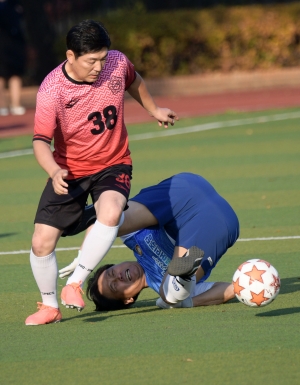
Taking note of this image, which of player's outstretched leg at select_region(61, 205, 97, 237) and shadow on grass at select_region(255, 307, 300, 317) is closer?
shadow on grass at select_region(255, 307, 300, 317)

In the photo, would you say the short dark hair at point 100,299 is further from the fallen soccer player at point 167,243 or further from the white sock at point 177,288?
the white sock at point 177,288

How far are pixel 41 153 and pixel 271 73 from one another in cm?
1747

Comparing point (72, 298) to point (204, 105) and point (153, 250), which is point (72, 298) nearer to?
point (153, 250)

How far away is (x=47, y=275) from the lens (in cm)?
557

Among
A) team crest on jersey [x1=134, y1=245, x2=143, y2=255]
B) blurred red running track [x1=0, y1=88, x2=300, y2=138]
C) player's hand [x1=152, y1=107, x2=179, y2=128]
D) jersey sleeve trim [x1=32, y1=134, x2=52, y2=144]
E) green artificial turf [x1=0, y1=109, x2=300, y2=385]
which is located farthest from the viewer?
blurred red running track [x1=0, y1=88, x2=300, y2=138]

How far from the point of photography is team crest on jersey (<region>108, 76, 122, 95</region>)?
576 cm

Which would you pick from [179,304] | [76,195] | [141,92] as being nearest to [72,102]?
[76,195]

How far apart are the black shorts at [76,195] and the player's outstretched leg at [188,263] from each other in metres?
0.57

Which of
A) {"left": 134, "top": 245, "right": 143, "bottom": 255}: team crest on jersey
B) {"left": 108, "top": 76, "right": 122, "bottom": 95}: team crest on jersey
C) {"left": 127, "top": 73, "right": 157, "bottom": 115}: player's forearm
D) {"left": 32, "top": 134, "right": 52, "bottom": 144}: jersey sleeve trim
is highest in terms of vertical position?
{"left": 108, "top": 76, "right": 122, "bottom": 95}: team crest on jersey

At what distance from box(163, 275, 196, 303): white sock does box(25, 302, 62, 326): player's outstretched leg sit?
0.73 meters

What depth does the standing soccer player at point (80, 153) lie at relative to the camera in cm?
547

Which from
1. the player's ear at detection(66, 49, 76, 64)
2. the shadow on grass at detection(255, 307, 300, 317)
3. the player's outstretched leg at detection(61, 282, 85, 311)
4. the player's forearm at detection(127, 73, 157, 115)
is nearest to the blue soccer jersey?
the shadow on grass at detection(255, 307, 300, 317)

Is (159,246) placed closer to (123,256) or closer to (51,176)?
(51,176)

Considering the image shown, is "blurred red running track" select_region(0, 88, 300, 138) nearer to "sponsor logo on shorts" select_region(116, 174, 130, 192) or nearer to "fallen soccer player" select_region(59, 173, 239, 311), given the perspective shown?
"fallen soccer player" select_region(59, 173, 239, 311)
